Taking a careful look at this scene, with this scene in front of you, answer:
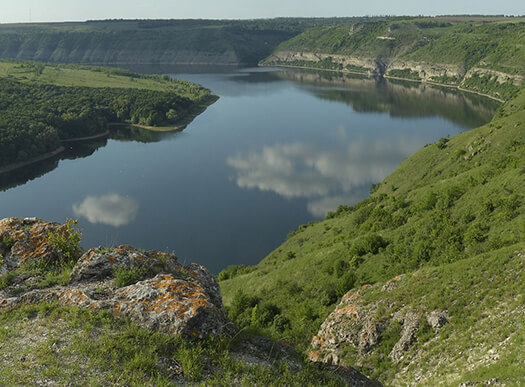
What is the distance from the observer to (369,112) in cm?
17400

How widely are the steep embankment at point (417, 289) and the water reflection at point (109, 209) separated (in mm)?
36437

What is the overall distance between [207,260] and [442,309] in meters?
46.9

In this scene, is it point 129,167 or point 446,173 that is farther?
point 129,167

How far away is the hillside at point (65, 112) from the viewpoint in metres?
113

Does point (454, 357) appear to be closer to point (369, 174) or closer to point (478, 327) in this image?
point (478, 327)

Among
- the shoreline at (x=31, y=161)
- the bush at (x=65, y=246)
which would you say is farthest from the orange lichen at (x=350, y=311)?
the shoreline at (x=31, y=161)

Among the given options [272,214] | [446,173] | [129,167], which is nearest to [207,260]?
[272,214]

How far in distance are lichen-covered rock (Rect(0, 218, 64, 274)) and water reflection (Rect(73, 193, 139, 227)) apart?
192 feet

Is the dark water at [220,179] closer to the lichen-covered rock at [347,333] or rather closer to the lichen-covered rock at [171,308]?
the lichen-covered rock at [347,333]

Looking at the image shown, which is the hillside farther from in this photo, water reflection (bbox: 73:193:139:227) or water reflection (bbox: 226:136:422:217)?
water reflection (bbox: 226:136:422:217)

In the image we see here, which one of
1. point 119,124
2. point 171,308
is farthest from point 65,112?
point 171,308

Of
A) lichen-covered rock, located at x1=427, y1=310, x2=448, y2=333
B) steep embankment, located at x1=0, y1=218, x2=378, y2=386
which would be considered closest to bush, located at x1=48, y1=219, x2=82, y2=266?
steep embankment, located at x1=0, y1=218, x2=378, y2=386

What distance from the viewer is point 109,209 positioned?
8125 cm

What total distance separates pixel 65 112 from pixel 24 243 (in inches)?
5988
